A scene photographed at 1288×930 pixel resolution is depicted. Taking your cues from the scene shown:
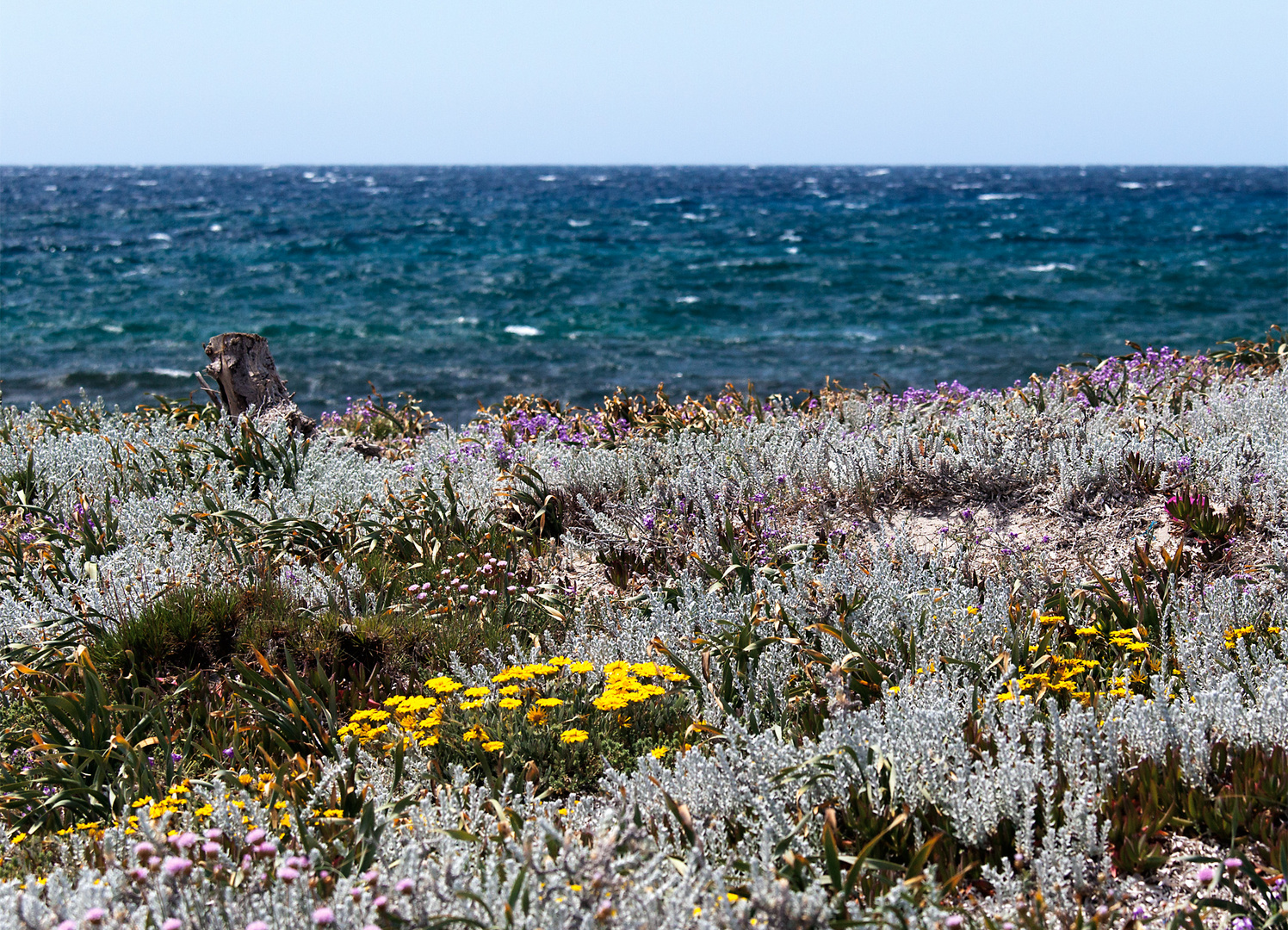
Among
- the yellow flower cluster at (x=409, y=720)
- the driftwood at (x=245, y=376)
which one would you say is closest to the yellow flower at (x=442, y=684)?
→ the yellow flower cluster at (x=409, y=720)

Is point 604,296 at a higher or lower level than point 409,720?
higher

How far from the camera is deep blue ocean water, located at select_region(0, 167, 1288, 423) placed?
58.2 feet

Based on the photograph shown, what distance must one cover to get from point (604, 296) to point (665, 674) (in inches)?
869

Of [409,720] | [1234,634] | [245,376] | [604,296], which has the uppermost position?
[604,296]

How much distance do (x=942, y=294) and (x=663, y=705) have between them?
23.8m

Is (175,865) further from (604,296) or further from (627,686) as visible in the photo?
(604,296)

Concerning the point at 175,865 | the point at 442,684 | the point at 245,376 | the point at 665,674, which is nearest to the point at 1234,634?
the point at 665,674

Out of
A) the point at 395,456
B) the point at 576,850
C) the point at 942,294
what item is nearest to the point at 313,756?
the point at 576,850

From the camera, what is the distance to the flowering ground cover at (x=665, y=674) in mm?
2598

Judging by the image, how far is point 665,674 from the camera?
364cm

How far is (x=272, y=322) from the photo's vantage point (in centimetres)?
2219

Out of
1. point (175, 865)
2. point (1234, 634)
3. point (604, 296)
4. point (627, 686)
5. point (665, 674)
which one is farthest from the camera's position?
point (604, 296)

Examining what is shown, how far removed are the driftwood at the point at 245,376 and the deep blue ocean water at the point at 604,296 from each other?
6.43m

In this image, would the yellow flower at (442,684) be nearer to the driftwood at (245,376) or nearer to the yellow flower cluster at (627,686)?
the yellow flower cluster at (627,686)
